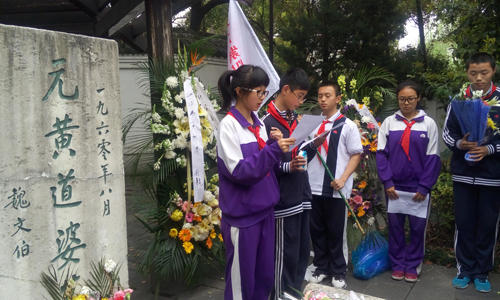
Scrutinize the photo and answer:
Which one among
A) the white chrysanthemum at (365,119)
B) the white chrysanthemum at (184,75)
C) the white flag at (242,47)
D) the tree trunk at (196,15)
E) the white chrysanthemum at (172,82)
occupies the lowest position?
the white chrysanthemum at (365,119)

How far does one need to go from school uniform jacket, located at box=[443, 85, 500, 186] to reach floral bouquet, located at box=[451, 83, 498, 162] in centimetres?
8

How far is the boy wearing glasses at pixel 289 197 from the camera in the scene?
284 cm

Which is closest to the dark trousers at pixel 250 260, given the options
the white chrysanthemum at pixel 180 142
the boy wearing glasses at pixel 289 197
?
the boy wearing glasses at pixel 289 197

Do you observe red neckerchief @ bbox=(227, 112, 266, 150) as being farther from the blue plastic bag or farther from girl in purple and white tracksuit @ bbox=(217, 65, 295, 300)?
the blue plastic bag

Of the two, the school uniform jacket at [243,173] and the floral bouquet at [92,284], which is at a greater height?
the school uniform jacket at [243,173]

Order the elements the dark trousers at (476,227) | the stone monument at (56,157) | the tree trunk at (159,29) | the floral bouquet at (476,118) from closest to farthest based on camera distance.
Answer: the stone monument at (56,157)
the floral bouquet at (476,118)
the dark trousers at (476,227)
the tree trunk at (159,29)

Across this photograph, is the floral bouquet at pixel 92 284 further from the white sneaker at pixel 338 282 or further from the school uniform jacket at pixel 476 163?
the school uniform jacket at pixel 476 163

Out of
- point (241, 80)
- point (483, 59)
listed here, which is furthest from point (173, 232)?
point (483, 59)

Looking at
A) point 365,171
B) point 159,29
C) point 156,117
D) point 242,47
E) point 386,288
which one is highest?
point 159,29

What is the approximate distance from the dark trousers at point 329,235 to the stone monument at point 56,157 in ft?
5.98

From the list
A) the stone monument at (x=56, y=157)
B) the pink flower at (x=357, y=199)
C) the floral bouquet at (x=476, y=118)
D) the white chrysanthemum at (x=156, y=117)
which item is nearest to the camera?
the stone monument at (x=56, y=157)

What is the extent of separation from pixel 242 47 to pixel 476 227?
260cm

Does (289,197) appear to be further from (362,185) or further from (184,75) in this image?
(362,185)

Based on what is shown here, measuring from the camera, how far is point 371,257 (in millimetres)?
3875
